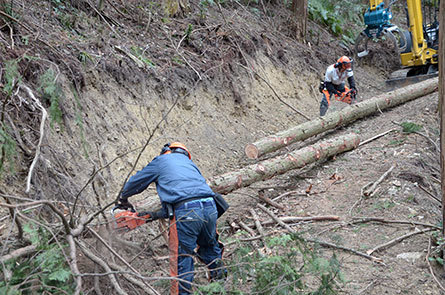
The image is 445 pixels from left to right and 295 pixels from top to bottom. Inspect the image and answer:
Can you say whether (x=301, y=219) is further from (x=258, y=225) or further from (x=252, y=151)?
(x=252, y=151)

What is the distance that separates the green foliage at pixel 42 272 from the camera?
317cm

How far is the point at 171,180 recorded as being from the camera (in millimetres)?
4668

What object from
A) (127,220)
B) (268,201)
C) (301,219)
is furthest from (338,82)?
(127,220)

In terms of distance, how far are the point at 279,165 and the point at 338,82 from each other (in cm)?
467

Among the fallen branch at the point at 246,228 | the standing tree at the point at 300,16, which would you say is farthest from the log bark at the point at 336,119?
the standing tree at the point at 300,16

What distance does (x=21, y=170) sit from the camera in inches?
211

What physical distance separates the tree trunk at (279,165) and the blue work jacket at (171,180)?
140 cm

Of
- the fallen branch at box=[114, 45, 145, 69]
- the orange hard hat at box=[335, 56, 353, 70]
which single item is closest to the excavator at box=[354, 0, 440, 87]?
the orange hard hat at box=[335, 56, 353, 70]

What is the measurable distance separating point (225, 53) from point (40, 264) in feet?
25.7

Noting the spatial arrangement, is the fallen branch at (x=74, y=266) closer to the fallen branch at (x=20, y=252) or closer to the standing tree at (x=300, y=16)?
the fallen branch at (x=20, y=252)

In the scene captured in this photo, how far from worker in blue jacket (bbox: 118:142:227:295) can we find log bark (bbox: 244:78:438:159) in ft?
10.1

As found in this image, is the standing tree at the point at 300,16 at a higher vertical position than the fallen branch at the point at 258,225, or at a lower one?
higher

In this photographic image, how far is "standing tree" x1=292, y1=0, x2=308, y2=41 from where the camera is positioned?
528 inches

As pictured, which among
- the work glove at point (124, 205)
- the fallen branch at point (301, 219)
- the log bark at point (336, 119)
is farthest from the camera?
the log bark at point (336, 119)
